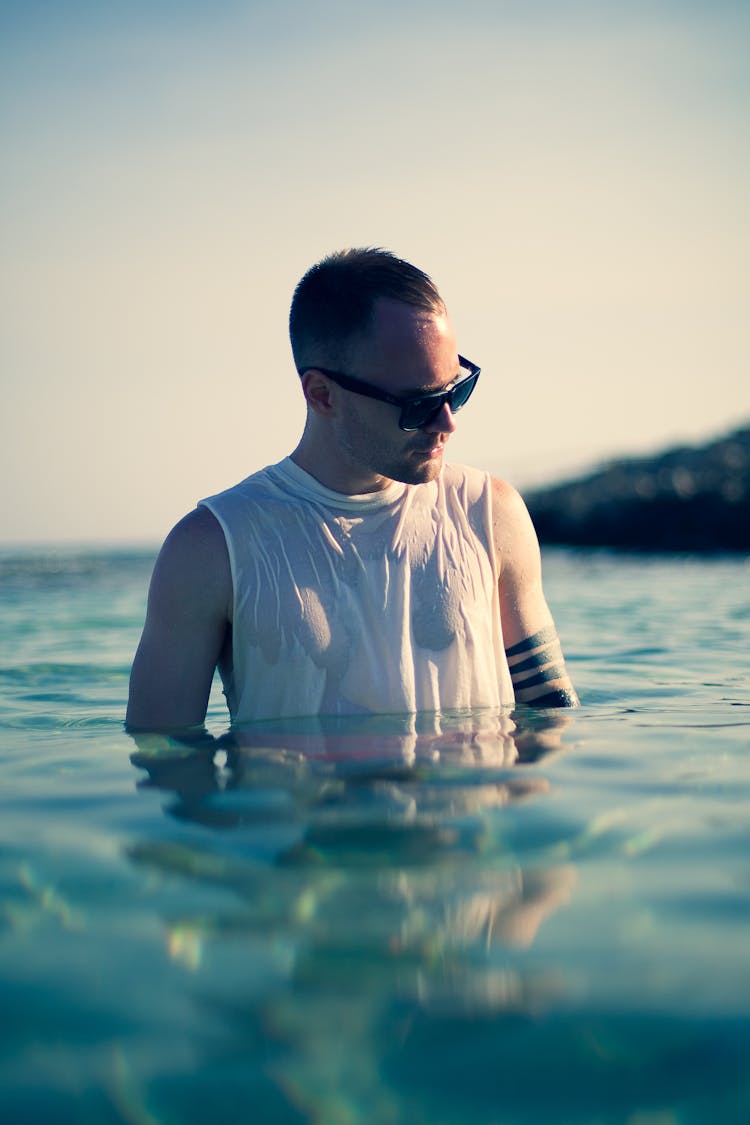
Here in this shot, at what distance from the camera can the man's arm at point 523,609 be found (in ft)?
12.3

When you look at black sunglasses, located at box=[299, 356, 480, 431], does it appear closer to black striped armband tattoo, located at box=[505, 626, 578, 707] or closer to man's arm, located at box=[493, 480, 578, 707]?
man's arm, located at box=[493, 480, 578, 707]

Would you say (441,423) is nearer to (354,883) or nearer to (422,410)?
(422,410)

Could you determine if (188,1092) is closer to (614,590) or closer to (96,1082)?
(96,1082)

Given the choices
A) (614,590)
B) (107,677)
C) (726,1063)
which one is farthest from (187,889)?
(614,590)

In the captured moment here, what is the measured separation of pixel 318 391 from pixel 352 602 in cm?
71

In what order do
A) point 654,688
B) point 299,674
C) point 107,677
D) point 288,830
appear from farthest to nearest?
1. point 107,677
2. point 654,688
3. point 299,674
4. point 288,830

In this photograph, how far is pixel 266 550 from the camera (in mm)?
3418

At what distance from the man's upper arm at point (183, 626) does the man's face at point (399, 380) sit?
1.86 feet

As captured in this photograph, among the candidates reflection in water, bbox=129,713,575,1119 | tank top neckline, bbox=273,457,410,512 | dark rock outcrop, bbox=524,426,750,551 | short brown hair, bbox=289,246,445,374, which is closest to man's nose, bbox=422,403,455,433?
tank top neckline, bbox=273,457,410,512

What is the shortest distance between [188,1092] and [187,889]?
2.07ft

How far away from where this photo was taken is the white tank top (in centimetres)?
339

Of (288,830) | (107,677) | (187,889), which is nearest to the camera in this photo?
(187,889)

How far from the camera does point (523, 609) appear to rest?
3.78 meters

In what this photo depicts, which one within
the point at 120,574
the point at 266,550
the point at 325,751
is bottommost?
the point at 120,574
